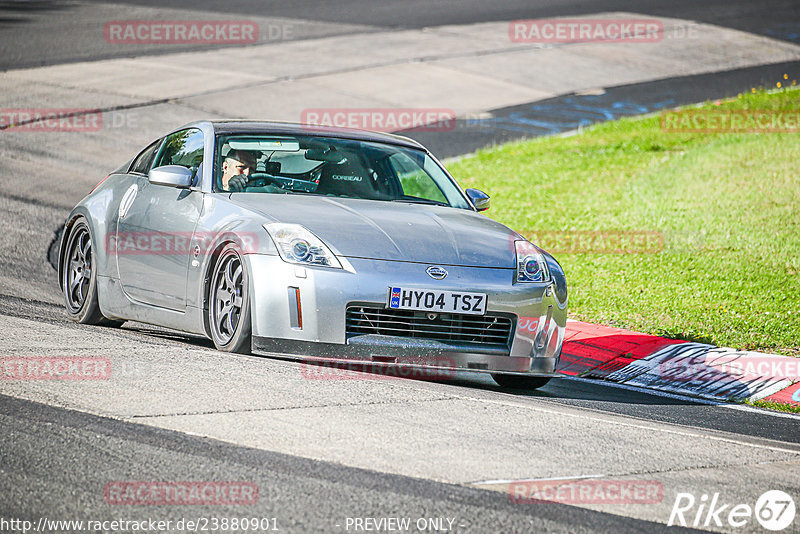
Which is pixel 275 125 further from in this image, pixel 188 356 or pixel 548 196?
pixel 548 196

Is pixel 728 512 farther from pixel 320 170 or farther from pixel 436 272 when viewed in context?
pixel 320 170

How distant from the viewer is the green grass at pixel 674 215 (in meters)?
9.69

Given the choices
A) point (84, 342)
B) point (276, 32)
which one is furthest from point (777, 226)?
point (276, 32)

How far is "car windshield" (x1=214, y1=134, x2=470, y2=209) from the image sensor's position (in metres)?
7.43

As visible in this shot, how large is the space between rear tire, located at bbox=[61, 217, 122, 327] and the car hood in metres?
1.63

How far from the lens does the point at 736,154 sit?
55.3ft

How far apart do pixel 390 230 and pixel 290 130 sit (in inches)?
56.1
